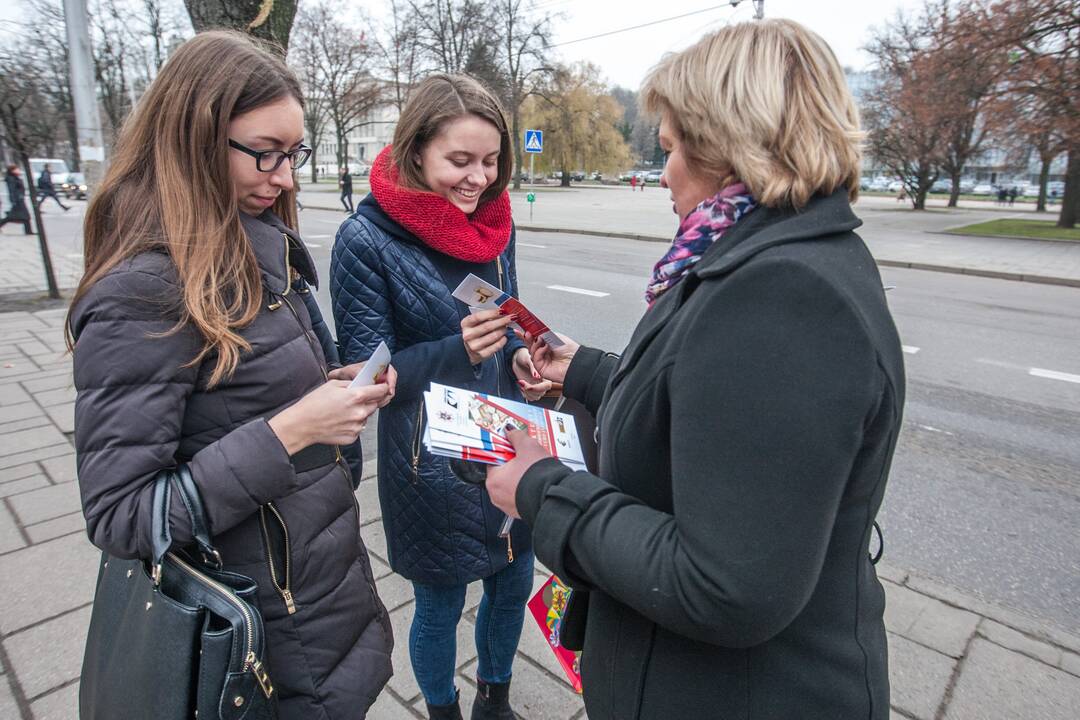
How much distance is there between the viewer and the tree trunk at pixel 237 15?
4059 millimetres

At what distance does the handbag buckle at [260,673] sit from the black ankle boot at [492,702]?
40.2 inches

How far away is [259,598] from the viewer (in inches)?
54.6

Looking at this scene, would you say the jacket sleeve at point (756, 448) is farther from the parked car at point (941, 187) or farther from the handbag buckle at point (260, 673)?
the parked car at point (941, 187)

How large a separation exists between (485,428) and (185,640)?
0.64m

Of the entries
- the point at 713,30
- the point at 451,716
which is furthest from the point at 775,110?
the point at 451,716

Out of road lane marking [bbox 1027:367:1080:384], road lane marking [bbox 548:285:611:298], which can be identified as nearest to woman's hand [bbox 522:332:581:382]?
road lane marking [bbox 1027:367:1080:384]

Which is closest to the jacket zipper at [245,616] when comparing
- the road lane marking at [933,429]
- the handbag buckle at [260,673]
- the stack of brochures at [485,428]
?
the handbag buckle at [260,673]

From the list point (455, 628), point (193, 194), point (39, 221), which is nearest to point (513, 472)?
point (193, 194)

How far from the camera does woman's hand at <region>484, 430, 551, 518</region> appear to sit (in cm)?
119

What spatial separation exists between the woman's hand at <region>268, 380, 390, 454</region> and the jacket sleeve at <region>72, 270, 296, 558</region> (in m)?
0.08

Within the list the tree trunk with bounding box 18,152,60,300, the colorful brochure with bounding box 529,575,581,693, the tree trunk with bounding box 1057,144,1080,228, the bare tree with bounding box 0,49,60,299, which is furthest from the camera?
the tree trunk with bounding box 1057,144,1080,228

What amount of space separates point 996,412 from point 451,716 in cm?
508

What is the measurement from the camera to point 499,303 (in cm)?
186

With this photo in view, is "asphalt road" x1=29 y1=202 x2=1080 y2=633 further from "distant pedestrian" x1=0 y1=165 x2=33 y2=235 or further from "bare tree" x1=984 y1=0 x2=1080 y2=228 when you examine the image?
"distant pedestrian" x1=0 y1=165 x2=33 y2=235
